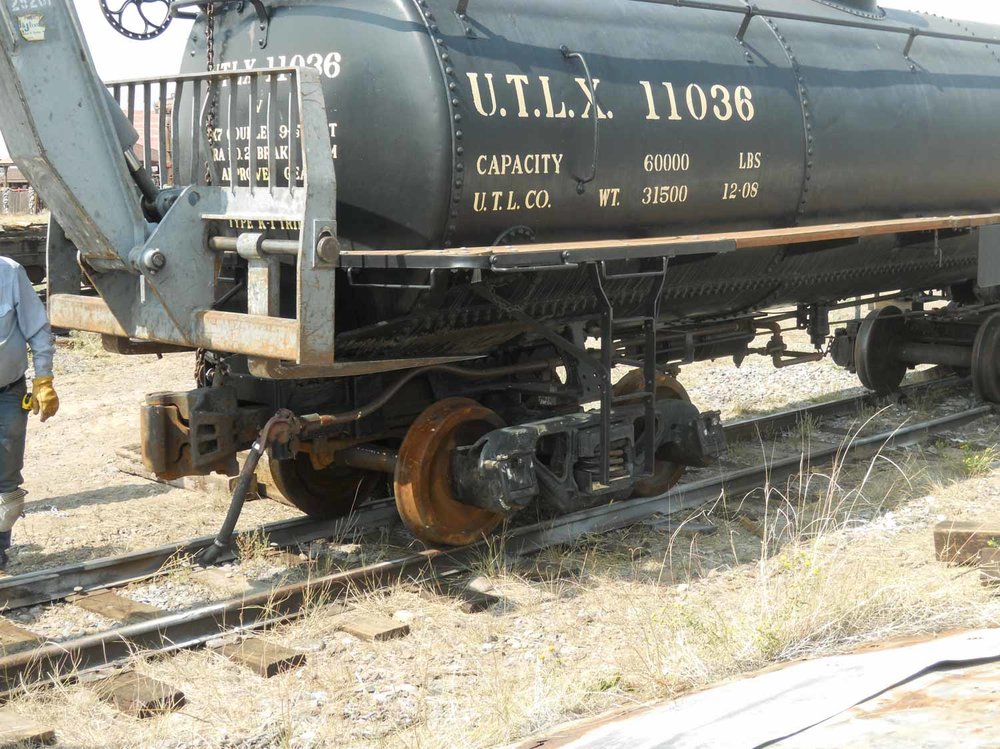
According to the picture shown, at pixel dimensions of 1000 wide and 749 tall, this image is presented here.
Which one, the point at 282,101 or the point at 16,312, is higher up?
the point at 282,101

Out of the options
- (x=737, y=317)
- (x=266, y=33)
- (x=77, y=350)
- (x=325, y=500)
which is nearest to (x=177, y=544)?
(x=325, y=500)

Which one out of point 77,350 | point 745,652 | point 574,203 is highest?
point 574,203

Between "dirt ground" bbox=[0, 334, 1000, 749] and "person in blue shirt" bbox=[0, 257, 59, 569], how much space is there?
0.52m

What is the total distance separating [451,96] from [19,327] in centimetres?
282

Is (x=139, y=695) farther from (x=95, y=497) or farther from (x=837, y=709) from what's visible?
(x=95, y=497)

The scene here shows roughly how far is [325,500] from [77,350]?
836 cm

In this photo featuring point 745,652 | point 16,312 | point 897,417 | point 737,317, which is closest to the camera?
point 745,652

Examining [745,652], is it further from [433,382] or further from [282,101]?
[282,101]

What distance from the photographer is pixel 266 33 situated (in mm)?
6238

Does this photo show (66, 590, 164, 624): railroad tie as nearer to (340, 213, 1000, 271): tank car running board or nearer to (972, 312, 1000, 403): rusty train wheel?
(340, 213, 1000, 271): tank car running board

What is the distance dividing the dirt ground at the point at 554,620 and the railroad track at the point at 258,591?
0.13 m

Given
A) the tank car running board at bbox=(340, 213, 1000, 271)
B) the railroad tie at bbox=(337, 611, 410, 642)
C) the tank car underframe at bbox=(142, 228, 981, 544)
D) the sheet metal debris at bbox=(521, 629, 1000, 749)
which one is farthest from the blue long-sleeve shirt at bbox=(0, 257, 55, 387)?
the sheet metal debris at bbox=(521, 629, 1000, 749)

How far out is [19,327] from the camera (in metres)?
6.49

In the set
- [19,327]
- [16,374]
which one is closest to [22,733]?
[16,374]
